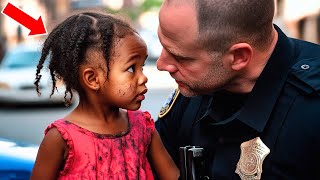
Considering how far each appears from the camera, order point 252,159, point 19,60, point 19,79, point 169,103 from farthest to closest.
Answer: point 19,60 < point 19,79 < point 169,103 < point 252,159

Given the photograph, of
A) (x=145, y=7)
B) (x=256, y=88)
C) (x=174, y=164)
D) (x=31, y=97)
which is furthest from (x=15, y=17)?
(x=145, y=7)

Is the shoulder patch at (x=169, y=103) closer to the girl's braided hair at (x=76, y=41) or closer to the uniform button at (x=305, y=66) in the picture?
the girl's braided hair at (x=76, y=41)

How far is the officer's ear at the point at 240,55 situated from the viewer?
Answer: 7.21 feet

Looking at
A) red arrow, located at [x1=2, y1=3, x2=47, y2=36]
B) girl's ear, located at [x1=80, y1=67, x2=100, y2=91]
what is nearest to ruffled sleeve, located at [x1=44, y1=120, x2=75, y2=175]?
girl's ear, located at [x1=80, y1=67, x2=100, y2=91]

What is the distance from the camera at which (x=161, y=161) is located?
94.9 inches

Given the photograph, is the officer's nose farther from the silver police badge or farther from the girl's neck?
the silver police badge

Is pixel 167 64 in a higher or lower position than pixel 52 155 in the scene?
higher

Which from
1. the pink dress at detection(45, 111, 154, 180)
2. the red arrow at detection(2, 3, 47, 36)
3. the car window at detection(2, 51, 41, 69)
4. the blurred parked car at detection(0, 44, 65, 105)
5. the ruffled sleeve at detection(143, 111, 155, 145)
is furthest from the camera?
the car window at detection(2, 51, 41, 69)

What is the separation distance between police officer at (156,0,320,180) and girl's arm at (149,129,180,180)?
0.08m

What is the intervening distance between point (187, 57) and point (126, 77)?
0.21 m

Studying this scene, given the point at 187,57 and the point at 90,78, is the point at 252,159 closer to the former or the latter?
the point at 187,57

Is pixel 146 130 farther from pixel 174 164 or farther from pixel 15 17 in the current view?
pixel 15 17

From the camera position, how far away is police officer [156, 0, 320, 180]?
208cm

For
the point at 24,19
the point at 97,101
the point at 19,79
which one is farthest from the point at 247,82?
the point at 19,79
